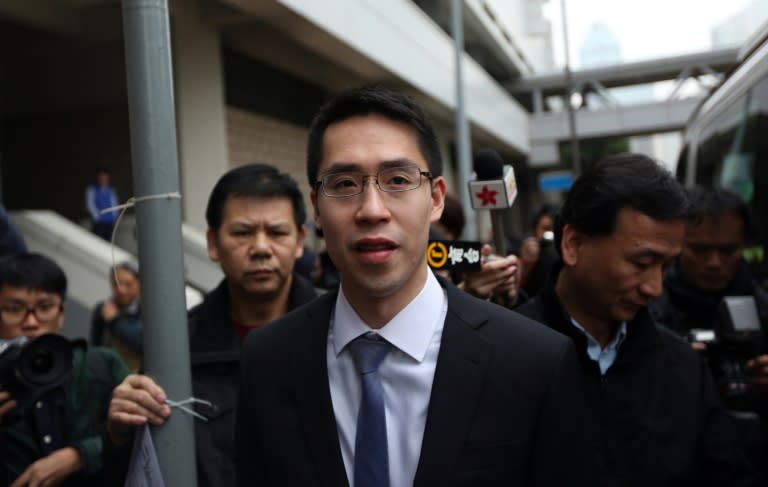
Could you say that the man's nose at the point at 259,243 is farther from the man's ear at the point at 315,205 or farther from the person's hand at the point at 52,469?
the man's ear at the point at 315,205

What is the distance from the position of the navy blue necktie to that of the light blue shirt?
0.90 meters

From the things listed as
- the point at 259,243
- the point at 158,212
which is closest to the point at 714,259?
the point at 259,243

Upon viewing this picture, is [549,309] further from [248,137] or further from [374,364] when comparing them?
[248,137]

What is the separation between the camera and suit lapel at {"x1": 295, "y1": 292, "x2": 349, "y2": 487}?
1656 mm

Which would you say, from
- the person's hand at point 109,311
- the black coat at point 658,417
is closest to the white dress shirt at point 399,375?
the black coat at point 658,417

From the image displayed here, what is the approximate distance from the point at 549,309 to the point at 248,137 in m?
12.2

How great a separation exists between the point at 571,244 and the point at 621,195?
0.22 meters

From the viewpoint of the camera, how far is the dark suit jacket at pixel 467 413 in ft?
5.28

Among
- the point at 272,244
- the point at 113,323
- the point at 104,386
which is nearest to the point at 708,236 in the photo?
the point at 272,244

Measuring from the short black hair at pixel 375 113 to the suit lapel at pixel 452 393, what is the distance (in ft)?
1.22

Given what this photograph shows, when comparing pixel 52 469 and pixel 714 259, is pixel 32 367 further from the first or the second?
pixel 714 259

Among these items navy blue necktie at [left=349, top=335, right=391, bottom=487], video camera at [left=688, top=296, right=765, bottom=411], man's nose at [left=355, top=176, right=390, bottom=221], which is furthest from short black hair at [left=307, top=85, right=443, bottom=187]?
video camera at [left=688, top=296, right=765, bottom=411]

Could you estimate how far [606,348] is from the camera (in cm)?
243

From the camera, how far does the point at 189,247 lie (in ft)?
38.0
